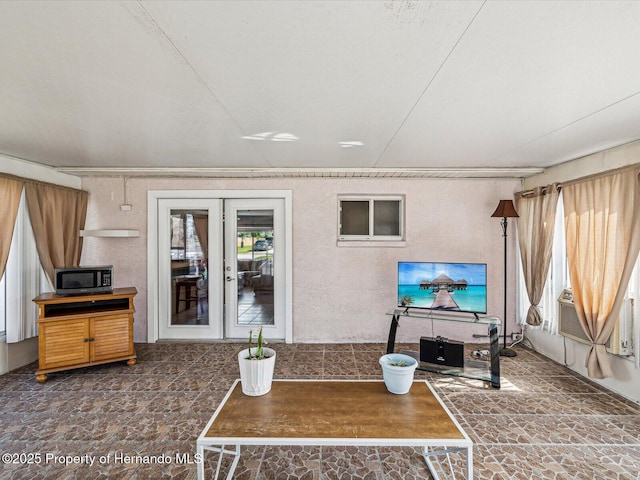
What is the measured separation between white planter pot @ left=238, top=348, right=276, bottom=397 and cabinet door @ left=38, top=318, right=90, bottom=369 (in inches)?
99.0

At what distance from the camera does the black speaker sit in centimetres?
333

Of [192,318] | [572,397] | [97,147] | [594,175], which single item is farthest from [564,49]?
[192,318]

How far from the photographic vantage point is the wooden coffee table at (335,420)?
4.77ft

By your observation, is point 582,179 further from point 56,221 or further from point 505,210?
point 56,221

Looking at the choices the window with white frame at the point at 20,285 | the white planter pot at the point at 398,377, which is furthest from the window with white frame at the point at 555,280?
the window with white frame at the point at 20,285

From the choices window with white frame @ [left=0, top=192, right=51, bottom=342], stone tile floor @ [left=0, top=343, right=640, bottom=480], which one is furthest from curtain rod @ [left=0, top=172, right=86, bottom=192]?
stone tile floor @ [left=0, top=343, right=640, bottom=480]

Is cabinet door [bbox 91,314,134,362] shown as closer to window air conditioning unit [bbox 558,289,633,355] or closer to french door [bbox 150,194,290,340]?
french door [bbox 150,194,290,340]

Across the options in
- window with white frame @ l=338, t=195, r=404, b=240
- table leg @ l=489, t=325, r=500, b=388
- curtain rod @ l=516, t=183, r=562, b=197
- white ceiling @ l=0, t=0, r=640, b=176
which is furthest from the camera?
window with white frame @ l=338, t=195, r=404, b=240

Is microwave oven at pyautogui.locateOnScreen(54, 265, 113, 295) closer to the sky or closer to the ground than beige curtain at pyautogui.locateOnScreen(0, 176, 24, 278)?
closer to the ground

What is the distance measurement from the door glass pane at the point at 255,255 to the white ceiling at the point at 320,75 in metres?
1.41

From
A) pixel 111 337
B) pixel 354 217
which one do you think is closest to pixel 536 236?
pixel 354 217

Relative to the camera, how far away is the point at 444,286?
3.64 m

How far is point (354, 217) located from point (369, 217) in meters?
0.21

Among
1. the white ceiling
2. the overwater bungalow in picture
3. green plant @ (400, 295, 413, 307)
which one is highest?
→ the white ceiling
